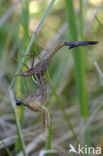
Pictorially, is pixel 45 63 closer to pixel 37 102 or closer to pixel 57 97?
pixel 37 102

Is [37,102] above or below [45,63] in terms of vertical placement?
below

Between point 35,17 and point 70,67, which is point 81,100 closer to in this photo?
point 70,67

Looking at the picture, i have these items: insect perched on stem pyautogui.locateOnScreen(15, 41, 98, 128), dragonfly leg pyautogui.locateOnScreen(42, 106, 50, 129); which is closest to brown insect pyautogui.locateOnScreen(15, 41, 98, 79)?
insect perched on stem pyautogui.locateOnScreen(15, 41, 98, 128)

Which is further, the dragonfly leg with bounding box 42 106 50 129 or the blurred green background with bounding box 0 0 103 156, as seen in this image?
the blurred green background with bounding box 0 0 103 156

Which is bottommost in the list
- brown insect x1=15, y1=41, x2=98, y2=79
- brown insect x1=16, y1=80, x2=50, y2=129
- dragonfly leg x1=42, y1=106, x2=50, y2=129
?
dragonfly leg x1=42, y1=106, x2=50, y2=129

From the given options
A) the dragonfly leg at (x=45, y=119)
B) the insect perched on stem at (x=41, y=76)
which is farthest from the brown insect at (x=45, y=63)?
the dragonfly leg at (x=45, y=119)

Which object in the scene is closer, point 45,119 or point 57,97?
point 45,119

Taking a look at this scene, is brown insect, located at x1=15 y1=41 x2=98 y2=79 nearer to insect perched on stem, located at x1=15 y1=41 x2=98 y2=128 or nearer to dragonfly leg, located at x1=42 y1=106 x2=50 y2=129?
insect perched on stem, located at x1=15 y1=41 x2=98 y2=128

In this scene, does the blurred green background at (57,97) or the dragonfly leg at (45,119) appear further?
the blurred green background at (57,97)

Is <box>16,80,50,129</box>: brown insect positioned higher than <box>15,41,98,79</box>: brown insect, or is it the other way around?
<box>15,41,98,79</box>: brown insect

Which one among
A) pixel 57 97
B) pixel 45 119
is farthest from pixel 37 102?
pixel 57 97

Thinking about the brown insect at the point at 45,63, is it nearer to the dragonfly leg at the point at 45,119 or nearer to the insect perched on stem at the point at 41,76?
the insect perched on stem at the point at 41,76
